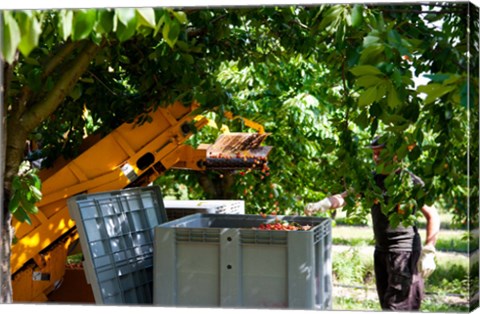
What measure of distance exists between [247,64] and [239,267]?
149 centimetres

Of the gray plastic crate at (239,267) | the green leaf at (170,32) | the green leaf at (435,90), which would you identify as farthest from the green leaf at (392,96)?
the gray plastic crate at (239,267)

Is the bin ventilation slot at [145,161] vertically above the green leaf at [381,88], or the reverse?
the green leaf at [381,88]

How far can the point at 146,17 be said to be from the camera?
68.9 inches

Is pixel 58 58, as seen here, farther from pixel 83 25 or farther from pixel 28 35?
pixel 28 35

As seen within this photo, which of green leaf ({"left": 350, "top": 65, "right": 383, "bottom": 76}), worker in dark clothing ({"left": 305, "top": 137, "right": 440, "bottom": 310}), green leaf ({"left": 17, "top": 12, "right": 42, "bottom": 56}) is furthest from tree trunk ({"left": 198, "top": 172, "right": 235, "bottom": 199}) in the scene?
green leaf ({"left": 17, "top": 12, "right": 42, "bottom": 56})

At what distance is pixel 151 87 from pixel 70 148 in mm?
648

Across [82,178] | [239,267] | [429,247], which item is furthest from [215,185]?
[239,267]

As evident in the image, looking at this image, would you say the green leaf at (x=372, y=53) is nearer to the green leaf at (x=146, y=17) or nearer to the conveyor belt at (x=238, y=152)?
the green leaf at (x=146, y=17)

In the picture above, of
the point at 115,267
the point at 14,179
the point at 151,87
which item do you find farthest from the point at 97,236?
the point at 151,87

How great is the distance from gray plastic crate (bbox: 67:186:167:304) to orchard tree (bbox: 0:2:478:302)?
1.38ft

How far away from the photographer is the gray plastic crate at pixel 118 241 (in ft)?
11.7

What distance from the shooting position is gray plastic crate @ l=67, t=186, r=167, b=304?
141 inches

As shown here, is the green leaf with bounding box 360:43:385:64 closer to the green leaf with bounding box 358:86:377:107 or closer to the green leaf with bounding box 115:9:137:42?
the green leaf with bounding box 358:86:377:107

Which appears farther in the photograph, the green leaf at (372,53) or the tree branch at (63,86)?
the tree branch at (63,86)
